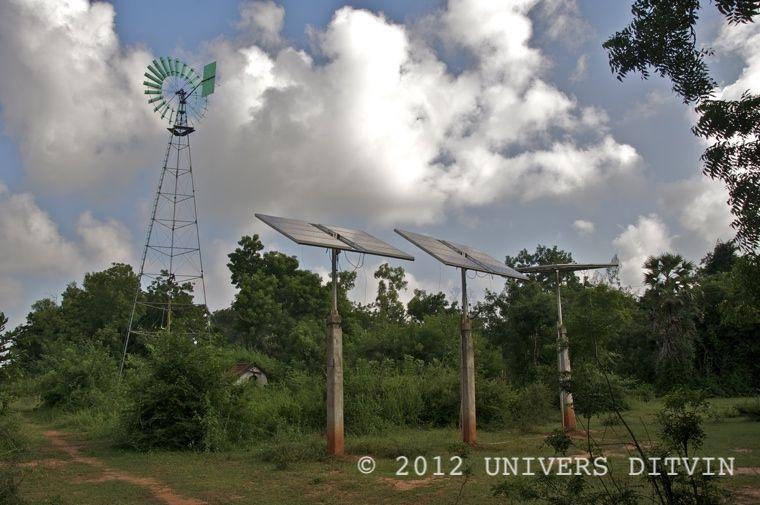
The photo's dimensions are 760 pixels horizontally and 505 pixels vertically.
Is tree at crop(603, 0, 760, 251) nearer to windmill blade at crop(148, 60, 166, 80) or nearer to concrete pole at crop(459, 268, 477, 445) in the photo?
concrete pole at crop(459, 268, 477, 445)

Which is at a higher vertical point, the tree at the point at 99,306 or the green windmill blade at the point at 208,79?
the green windmill blade at the point at 208,79

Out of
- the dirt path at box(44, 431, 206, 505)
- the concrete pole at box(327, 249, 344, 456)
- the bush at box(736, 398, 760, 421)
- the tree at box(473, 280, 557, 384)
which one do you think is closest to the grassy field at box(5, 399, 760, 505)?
the dirt path at box(44, 431, 206, 505)

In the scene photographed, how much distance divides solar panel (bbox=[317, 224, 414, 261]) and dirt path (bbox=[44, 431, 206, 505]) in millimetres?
6134

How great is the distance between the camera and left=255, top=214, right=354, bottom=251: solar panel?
1249 centimetres

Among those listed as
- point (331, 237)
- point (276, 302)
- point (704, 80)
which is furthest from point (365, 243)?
point (276, 302)

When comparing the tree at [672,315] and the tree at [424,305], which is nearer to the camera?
the tree at [672,315]

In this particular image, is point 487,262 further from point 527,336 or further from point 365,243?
point 527,336

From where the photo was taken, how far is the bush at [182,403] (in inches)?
609

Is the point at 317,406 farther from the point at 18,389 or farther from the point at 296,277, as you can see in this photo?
the point at 296,277

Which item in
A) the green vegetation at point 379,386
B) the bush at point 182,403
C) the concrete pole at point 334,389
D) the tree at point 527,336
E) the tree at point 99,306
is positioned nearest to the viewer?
the green vegetation at point 379,386

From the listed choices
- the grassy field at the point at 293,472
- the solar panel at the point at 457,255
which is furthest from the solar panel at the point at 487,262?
the grassy field at the point at 293,472

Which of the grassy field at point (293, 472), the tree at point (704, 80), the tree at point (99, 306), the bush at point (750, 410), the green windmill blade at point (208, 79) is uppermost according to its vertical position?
the green windmill blade at point (208, 79)

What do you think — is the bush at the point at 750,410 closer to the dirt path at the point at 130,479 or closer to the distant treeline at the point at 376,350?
the distant treeline at the point at 376,350

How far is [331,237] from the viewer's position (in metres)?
14.0
